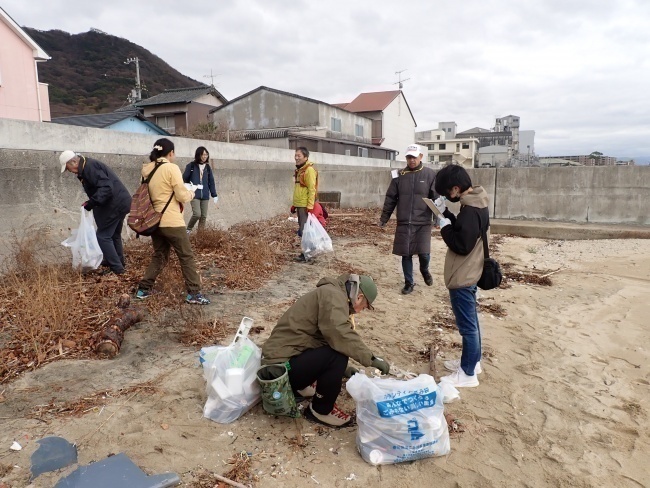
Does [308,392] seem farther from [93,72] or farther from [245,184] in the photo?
[93,72]

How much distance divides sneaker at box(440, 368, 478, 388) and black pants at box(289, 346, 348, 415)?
1026 millimetres

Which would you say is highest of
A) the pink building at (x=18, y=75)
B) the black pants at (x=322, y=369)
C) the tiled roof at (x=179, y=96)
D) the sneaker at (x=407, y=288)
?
the tiled roof at (x=179, y=96)

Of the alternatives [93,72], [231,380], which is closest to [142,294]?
[231,380]

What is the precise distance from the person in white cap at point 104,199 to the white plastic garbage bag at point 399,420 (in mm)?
3940

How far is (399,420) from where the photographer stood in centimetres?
235

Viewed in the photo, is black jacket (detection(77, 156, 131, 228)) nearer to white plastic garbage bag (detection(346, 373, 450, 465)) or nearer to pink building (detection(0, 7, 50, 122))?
white plastic garbage bag (detection(346, 373, 450, 465))

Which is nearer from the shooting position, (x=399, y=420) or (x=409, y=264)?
(x=399, y=420)

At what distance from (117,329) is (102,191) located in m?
1.92

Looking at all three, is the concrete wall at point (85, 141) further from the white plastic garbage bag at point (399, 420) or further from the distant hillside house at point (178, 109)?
the distant hillside house at point (178, 109)

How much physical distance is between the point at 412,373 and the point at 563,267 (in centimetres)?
502

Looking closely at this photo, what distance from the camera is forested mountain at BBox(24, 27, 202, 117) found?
42.6 meters

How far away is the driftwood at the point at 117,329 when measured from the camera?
3521 mm

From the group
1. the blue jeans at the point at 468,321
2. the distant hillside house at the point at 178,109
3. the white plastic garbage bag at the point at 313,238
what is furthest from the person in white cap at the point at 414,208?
the distant hillside house at the point at 178,109

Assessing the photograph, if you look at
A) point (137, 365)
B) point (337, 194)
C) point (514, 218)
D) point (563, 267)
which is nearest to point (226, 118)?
point (337, 194)
